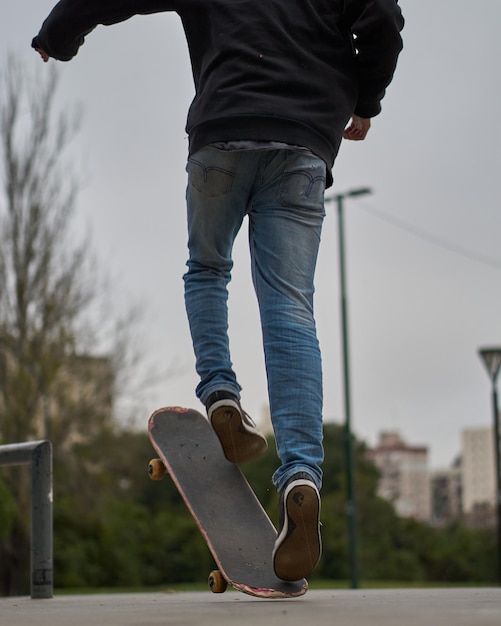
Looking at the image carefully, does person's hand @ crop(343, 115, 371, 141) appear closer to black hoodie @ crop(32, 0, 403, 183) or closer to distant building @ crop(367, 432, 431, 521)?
black hoodie @ crop(32, 0, 403, 183)

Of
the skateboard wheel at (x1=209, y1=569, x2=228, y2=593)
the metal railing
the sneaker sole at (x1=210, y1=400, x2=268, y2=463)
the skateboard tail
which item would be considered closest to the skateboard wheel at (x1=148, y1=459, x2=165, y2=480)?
the sneaker sole at (x1=210, y1=400, x2=268, y2=463)

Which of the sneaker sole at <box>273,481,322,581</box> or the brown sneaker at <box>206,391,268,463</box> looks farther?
the brown sneaker at <box>206,391,268,463</box>

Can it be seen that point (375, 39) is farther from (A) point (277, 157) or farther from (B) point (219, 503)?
(B) point (219, 503)

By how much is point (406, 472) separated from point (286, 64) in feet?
623

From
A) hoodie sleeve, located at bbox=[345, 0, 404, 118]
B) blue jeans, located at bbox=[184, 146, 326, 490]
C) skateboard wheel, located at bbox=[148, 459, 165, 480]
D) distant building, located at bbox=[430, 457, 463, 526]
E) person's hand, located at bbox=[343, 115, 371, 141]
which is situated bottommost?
distant building, located at bbox=[430, 457, 463, 526]

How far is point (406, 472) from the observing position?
187875 millimetres

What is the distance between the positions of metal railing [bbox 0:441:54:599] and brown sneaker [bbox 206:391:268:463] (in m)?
0.69

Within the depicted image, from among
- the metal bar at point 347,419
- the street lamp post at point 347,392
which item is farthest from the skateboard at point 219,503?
the street lamp post at point 347,392

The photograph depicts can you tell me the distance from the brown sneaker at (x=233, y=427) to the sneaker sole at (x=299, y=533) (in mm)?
407

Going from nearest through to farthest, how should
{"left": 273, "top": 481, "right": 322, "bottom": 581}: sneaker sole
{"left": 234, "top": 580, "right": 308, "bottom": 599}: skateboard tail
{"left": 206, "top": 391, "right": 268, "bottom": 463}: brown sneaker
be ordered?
{"left": 273, "top": 481, "right": 322, "bottom": 581}: sneaker sole, {"left": 234, "top": 580, "right": 308, "bottom": 599}: skateboard tail, {"left": 206, "top": 391, "right": 268, "bottom": 463}: brown sneaker

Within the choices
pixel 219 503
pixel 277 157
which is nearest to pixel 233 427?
pixel 219 503

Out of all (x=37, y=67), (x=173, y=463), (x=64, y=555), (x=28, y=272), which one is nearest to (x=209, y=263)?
(x=173, y=463)

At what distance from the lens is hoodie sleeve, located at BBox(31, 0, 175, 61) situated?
3031 mm

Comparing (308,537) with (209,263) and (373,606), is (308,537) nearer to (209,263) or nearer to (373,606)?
(373,606)
